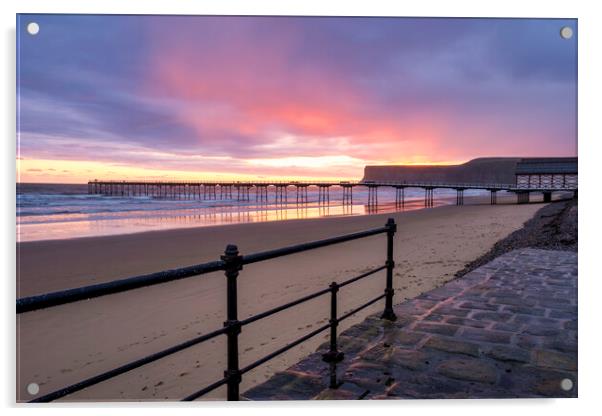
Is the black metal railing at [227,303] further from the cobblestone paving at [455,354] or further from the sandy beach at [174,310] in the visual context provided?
the sandy beach at [174,310]

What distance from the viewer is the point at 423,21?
160 inches

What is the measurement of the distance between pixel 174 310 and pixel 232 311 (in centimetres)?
456

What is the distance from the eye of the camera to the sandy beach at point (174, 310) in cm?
442

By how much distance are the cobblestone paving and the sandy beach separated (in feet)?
4.08

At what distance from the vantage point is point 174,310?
21.3ft

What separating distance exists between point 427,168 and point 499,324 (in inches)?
4949

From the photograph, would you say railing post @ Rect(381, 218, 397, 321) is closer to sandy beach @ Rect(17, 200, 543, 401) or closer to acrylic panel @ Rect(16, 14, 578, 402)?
acrylic panel @ Rect(16, 14, 578, 402)

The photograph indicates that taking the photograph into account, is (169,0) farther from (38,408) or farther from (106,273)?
(106,273)

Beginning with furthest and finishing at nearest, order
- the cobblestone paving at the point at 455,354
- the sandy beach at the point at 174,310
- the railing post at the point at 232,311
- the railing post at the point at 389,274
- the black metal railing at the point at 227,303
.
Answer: the sandy beach at the point at 174,310 < the railing post at the point at 389,274 < the cobblestone paving at the point at 455,354 < the railing post at the point at 232,311 < the black metal railing at the point at 227,303

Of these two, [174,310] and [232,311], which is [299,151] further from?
[232,311]

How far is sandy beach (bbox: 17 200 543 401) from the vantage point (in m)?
4.42

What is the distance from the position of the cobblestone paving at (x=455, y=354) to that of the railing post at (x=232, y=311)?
0.48 meters

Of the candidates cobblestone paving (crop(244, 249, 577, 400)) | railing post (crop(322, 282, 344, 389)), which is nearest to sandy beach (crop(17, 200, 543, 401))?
cobblestone paving (crop(244, 249, 577, 400))

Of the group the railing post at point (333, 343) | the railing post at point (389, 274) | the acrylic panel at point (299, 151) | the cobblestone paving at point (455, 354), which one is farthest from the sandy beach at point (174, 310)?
the railing post at point (333, 343)
